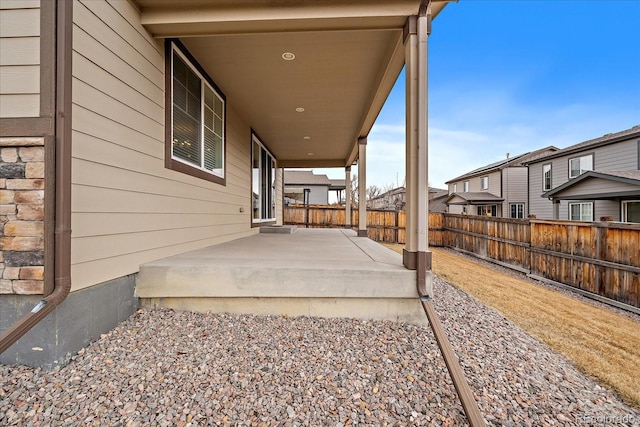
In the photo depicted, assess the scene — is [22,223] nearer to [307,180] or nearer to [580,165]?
[580,165]

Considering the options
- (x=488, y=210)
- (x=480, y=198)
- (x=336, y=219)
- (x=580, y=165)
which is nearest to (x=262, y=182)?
(x=336, y=219)

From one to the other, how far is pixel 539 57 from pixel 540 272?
12954 millimetres

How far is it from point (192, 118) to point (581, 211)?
15.1 meters

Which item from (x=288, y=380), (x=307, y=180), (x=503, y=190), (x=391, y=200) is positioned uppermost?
(x=307, y=180)

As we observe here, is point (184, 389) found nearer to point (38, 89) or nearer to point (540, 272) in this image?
point (38, 89)

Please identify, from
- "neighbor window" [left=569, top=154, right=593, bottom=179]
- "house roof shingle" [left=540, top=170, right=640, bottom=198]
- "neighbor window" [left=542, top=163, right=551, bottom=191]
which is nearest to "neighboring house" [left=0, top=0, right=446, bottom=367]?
"house roof shingle" [left=540, top=170, right=640, bottom=198]

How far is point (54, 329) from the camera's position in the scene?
5.83 feet

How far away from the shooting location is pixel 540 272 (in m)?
7.11

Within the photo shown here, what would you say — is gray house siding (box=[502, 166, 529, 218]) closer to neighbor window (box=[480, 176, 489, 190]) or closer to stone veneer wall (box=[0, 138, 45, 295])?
neighbor window (box=[480, 176, 489, 190])

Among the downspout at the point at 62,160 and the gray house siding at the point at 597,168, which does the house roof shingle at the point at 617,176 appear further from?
the downspout at the point at 62,160

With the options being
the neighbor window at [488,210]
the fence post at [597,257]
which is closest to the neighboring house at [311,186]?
the neighbor window at [488,210]

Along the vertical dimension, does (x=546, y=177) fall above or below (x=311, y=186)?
below

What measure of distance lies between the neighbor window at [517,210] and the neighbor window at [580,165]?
381 cm

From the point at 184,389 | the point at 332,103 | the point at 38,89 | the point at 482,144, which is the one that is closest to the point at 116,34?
the point at 38,89
